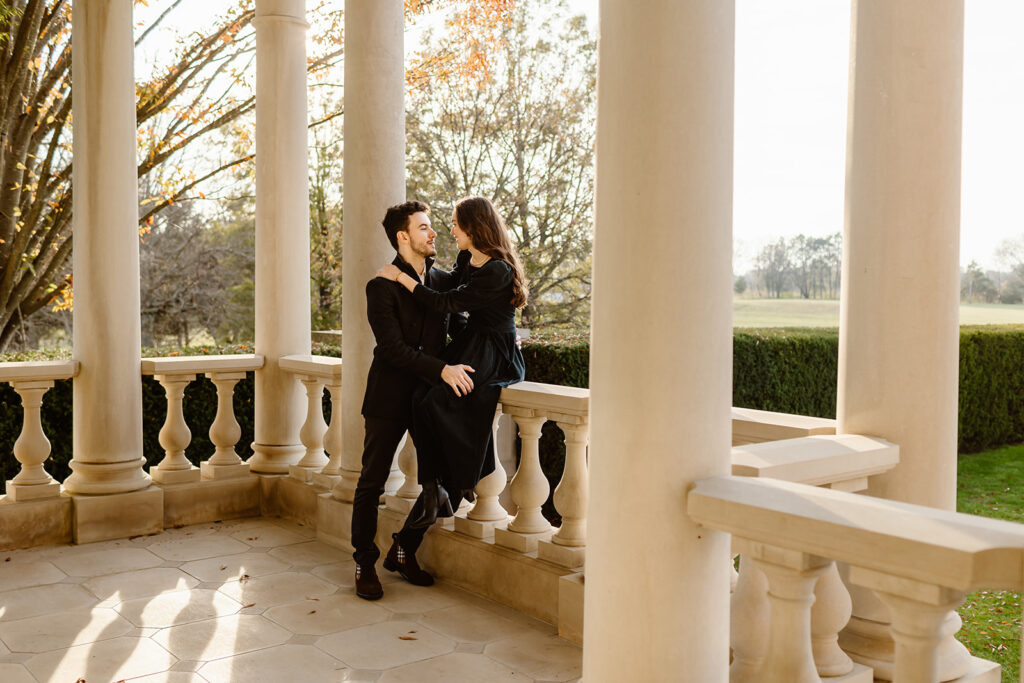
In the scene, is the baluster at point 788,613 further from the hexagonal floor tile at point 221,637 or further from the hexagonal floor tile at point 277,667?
the hexagonal floor tile at point 221,637

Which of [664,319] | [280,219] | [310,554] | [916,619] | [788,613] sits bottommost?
[310,554]

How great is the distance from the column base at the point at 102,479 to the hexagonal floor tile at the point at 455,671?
3.49 meters

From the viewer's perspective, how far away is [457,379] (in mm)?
5020

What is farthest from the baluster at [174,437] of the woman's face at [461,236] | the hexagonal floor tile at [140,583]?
the woman's face at [461,236]

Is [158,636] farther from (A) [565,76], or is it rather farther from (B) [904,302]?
(A) [565,76]

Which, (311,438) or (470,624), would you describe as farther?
(311,438)

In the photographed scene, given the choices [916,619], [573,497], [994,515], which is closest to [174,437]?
[573,497]

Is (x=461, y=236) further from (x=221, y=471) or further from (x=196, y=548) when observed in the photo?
(x=221, y=471)

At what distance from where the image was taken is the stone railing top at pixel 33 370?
6.38 meters

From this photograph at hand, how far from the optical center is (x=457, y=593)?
18.1 ft

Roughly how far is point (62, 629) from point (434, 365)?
252cm

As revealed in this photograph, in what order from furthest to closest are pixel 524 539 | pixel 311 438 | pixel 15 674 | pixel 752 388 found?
pixel 752 388 → pixel 311 438 → pixel 524 539 → pixel 15 674

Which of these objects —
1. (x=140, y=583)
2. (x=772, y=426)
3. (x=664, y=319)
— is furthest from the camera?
(x=140, y=583)

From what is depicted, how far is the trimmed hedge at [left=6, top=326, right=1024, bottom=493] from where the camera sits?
340 inches
